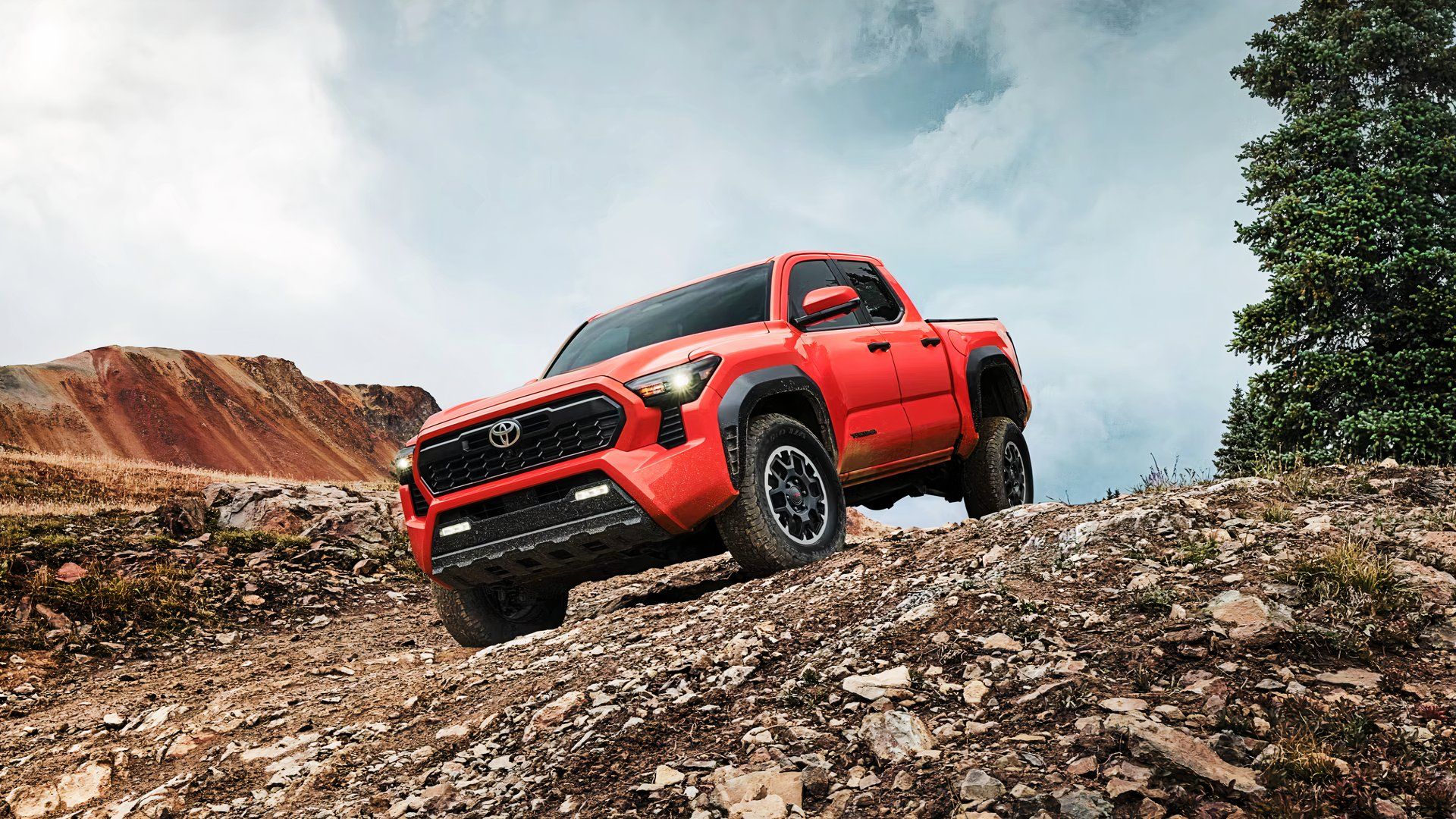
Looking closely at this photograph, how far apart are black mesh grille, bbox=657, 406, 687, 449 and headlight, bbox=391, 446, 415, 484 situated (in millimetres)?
1555

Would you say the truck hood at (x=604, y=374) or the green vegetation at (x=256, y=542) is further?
the green vegetation at (x=256, y=542)

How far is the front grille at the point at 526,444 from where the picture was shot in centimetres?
521

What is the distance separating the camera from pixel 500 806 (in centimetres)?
348

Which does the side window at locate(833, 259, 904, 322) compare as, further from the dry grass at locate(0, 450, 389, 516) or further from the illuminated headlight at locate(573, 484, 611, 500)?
the dry grass at locate(0, 450, 389, 516)

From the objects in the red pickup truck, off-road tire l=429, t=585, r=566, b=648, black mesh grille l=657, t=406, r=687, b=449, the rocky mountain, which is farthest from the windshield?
the rocky mountain

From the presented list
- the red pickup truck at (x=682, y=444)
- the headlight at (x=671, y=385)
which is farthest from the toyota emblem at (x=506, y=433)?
the headlight at (x=671, y=385)

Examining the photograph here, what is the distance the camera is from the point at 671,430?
524 centimetres

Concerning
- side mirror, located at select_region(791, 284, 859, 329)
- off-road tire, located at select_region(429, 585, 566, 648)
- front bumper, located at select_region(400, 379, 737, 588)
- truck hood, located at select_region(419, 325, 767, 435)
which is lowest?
off-road tire, located at select_region(429, 585, 566, 648)

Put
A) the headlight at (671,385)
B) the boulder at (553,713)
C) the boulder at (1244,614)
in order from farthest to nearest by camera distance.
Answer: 1. the headlight at (671,385)
2. the boulder at (553,713)
3. the boulder at (1244,614)

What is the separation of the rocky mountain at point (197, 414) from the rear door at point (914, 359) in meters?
51.8

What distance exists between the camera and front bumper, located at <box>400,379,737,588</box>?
5.11 metres

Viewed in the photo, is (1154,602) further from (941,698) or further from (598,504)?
(598,504)

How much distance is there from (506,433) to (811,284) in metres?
2.55

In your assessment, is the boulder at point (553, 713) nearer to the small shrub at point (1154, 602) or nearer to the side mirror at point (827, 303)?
the small shrub at point (1154, 602)
